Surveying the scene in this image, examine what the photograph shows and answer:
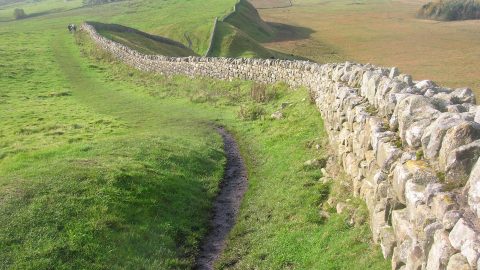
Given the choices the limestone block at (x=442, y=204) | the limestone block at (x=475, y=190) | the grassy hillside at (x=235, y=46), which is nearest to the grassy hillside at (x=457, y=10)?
the grassy hillside at (x=235, y=46)

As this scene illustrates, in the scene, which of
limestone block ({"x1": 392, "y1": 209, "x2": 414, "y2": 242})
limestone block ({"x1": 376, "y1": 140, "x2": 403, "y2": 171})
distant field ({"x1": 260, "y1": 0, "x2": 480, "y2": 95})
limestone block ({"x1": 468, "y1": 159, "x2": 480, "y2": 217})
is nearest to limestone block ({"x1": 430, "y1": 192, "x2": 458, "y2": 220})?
limestone block ({"x1": 468, "y1": 159, "x2": 480, "y2": 217})

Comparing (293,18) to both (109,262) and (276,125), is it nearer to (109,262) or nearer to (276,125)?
(276,125)

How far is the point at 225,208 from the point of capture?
1823 cm

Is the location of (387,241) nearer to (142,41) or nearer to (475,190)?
(475,190)

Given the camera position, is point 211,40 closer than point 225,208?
No

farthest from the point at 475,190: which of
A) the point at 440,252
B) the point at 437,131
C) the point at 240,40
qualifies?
the point at 240,40

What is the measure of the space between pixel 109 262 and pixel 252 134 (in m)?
14.9

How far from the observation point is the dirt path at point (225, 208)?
15.0 metres

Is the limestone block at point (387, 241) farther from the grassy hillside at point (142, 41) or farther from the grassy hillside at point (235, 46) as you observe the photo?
the grassy hillside at point (235, 46)

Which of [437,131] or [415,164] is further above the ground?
[437,131]

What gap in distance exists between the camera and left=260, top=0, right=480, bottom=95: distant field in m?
53.6

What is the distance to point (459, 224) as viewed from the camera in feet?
23.5

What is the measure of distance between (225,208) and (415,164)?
32.4 ft

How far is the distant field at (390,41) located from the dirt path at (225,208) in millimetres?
26306
